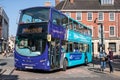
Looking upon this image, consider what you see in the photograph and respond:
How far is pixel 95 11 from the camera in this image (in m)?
66.1

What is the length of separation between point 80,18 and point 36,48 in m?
47.5

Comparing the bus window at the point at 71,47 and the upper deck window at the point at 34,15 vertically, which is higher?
the upper deck window at the point at 34,15

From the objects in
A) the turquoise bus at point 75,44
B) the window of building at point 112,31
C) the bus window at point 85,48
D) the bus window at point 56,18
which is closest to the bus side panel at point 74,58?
the turquoise bus at point 75,44

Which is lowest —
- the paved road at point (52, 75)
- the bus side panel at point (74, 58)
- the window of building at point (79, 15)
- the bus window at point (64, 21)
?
the paved road at point (52, 75)

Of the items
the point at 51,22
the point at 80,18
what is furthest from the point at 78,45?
the point at 80,18

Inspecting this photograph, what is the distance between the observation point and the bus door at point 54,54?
19406 millimetres

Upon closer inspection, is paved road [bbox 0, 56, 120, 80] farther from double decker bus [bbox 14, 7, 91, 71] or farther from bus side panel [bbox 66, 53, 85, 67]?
bus side panel [bbox 66, 53, 85, 67]

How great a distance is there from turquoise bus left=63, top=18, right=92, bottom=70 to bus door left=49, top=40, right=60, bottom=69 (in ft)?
4.28

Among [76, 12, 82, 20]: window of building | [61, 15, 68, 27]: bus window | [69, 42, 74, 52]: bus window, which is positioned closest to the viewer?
[61, 15, 68, 27]: bus window

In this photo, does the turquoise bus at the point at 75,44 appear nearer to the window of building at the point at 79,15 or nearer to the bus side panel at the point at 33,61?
the bus side panel at the point at 33,61

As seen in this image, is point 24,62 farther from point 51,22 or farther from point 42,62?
point 51,22

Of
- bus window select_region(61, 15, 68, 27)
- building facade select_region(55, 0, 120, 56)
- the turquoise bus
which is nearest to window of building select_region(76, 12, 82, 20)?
building facade select_region(55, 0, 120, 56)

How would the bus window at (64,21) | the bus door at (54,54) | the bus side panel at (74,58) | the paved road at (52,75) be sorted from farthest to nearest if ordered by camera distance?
1. the bus side panel at (74,58)
2. the bus window at (64,21)
3. the bus door at (54,54)
4. the paved road at (52,75)

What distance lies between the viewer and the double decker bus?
1888 cm
